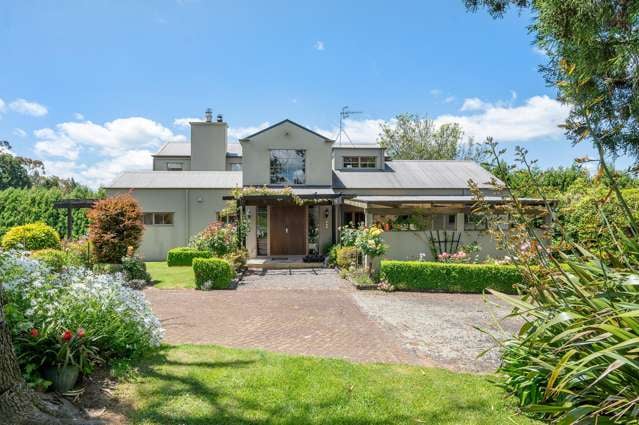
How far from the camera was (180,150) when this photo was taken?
2916 centimetres

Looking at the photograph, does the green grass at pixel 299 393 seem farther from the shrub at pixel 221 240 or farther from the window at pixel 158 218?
the window at pixel 158 218

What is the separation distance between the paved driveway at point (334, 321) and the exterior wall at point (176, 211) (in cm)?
834

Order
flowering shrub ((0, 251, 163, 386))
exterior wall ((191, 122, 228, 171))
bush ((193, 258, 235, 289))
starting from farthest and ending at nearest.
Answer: exterior wall ((191, 122, 228, 171))
bush ((193, 258, 235, 289))
flowering shrub ((0, 251, 163, 386))

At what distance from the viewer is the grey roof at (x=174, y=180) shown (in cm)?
1967

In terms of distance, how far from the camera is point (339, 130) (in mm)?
26188

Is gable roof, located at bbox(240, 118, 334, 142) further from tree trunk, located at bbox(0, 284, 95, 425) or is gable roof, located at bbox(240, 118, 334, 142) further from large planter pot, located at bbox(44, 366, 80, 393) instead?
tree trunk, located at bbox(0, 284, 95, 425)

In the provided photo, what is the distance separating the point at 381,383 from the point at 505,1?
532 centimetres

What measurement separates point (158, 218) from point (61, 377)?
55.8 feet

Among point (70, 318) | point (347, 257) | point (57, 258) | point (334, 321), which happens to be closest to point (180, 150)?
point (57, 258)

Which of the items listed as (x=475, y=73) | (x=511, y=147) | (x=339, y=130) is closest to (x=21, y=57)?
(x=511, y=147)

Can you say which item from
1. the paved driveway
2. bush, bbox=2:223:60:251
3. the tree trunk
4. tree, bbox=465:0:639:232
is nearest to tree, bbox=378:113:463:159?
the paved driveway

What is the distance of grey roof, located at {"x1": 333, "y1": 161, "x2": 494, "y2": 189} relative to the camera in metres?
19.9

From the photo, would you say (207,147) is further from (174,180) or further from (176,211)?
(176,211)

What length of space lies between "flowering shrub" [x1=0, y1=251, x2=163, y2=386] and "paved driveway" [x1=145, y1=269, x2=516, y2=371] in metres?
1.74
